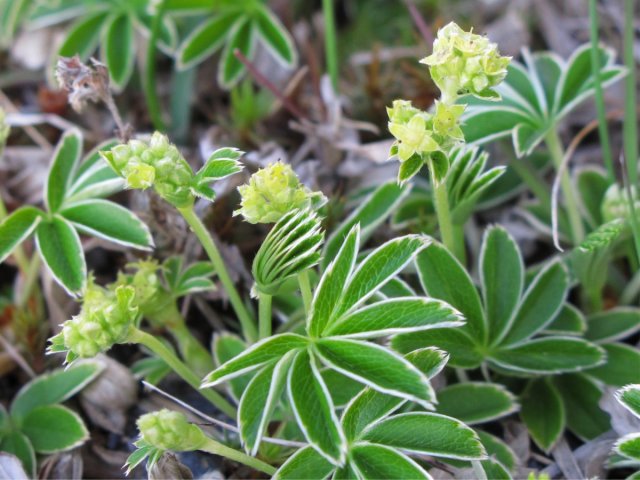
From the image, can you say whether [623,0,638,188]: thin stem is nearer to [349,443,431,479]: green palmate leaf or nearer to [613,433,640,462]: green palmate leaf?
[613,433,640,462]: green palmate leaf

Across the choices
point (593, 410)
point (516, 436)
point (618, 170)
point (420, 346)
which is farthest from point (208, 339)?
point (618, 170)

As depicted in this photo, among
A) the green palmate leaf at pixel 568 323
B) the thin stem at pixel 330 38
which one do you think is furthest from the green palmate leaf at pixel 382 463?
the thin stem at pixel 330 38

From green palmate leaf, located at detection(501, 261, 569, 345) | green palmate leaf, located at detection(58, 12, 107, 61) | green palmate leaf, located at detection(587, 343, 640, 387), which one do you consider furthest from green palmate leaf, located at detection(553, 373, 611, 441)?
green palmate leaf, located at detection(58, 12, 107, 61)

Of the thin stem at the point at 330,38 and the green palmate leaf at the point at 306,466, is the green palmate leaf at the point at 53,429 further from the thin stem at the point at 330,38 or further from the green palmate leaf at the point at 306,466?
the thin stem at the point at 330,38

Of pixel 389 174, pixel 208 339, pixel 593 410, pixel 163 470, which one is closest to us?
pixel 163 470

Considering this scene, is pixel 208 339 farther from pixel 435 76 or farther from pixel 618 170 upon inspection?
pixel 618 170

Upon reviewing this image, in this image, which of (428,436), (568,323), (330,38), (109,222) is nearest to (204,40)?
(330,38)

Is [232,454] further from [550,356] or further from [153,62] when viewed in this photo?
[153,62]
